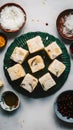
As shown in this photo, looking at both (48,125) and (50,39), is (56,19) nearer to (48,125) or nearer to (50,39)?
(50,39)

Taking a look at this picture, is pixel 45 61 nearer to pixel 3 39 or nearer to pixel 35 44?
pixel 35 44

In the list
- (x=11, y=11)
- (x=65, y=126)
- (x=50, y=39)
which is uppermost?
(x=11, y=11)

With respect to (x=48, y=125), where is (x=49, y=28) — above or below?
above

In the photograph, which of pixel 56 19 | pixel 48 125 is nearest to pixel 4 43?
pixel 56 19

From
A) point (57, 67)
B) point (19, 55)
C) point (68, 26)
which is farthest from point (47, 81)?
point (68, 26)

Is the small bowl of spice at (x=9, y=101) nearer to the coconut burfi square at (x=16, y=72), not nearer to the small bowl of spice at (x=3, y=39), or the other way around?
the coconut burfi square at (x=16, y=72)
